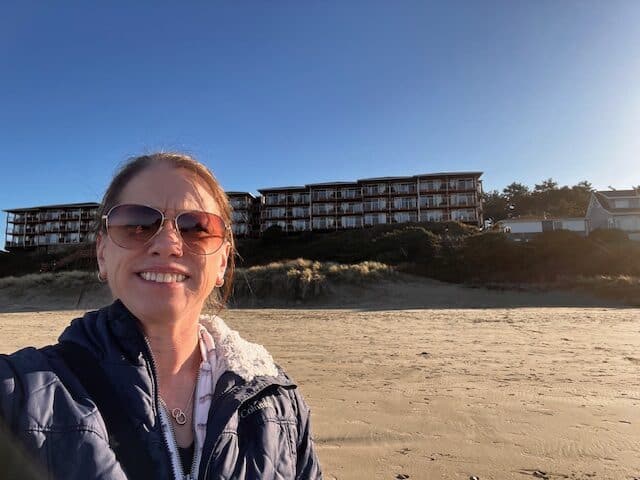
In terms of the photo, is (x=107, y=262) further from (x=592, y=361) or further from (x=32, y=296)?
(x=32, y=296)

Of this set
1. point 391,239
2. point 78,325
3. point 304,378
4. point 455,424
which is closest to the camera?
point 78,325

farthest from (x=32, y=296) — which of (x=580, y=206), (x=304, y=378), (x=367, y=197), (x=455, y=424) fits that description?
(x=580, y=206)

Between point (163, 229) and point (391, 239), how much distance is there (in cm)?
4072

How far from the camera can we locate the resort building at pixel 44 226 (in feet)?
227

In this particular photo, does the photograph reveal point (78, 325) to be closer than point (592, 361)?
Yes

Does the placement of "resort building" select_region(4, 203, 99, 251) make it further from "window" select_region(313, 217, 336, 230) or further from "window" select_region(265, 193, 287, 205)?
"window" select_region(313, 217, 336, 230)

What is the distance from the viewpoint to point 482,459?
11.0ft

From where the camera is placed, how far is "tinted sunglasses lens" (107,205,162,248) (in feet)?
5.17

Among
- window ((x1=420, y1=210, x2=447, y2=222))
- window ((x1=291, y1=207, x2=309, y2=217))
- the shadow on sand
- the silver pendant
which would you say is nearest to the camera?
the silver pendant

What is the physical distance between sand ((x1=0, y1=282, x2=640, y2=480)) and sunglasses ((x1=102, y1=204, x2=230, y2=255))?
2197mm

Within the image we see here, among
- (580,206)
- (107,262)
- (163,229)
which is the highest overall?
(580,206)

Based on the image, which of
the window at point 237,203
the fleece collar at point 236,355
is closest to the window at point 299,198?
the window at point 237,203

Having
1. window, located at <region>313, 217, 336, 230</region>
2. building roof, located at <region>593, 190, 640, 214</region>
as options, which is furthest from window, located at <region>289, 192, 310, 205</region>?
building roof, located at <region>593, 190, 640, 214</region>

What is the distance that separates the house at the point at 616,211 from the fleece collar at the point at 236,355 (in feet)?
169
